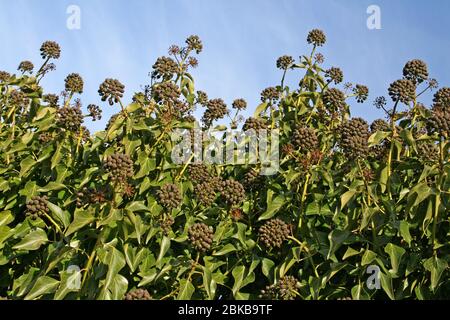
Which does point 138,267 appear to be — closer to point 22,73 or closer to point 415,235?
point 415,235

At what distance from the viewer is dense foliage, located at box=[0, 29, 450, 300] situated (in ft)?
13.1

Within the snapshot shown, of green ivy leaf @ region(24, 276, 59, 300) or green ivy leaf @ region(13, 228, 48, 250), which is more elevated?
green ivy leaf @ region(13, 228, 48, 250)

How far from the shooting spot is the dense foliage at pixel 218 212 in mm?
4004

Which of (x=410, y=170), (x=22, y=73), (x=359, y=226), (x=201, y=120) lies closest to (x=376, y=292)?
(x=359, y=226)

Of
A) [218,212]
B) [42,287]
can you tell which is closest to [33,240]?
[42,287]

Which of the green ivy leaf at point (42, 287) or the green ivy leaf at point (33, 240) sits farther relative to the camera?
the green ivy leaf at point (33, 240)

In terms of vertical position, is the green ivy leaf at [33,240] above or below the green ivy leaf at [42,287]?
above

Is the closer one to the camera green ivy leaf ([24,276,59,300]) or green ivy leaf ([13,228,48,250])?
green ivy leaf ([24,276,59,300])

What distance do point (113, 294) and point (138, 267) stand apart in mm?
415

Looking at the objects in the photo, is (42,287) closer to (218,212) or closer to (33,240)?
(33,240)

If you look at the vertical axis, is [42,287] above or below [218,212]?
below

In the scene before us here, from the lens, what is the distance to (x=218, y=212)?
453 cm

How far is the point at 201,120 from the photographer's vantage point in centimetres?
559
